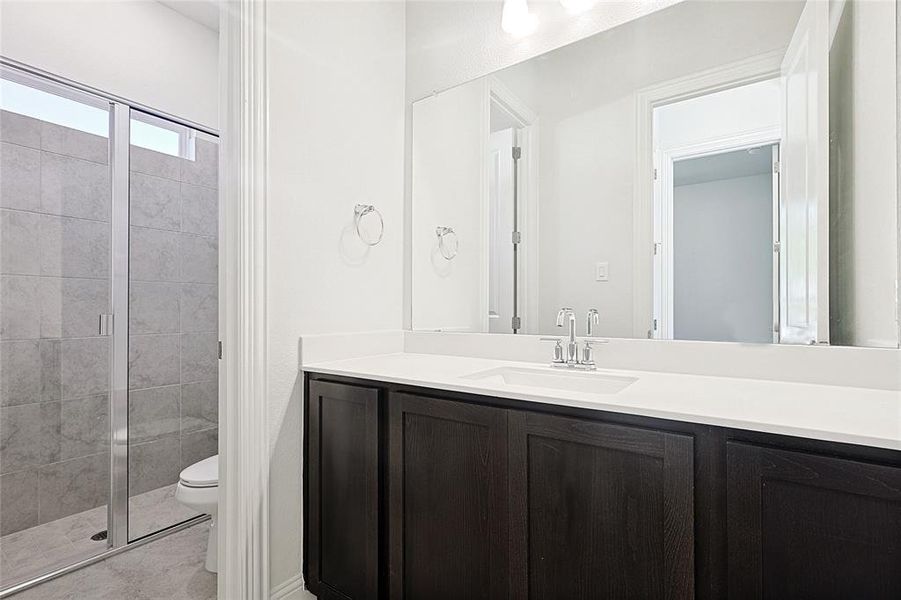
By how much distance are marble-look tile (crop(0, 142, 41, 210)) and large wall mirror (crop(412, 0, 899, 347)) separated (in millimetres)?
1799

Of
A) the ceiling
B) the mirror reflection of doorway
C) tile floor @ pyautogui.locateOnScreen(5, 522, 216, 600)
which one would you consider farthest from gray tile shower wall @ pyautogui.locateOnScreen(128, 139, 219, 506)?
the mirror reflection of doorway

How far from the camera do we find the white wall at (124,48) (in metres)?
1.99

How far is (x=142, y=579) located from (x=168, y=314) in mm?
1259

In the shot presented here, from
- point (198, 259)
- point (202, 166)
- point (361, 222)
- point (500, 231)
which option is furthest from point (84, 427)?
point (500, 231)

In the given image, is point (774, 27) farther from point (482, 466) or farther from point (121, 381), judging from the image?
point (121, 381)

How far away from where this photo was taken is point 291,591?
1.61 m

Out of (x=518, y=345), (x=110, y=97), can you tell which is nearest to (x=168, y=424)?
(x=110, y=97)

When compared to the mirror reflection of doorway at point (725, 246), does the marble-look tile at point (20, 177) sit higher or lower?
higher

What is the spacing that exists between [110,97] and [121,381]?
1.34 m

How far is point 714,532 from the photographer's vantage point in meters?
0.89

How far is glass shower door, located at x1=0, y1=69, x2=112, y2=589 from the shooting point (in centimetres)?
204

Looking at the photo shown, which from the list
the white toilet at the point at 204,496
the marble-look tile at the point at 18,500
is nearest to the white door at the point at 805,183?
the white toilet at the point at 204,496

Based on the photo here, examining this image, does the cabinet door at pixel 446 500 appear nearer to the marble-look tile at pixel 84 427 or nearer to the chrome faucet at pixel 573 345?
the chrome faucet at pixel 573 345

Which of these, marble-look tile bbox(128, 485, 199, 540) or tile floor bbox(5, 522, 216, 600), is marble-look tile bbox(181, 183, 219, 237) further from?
tile floor bbox(5, 522, 216, 600)
